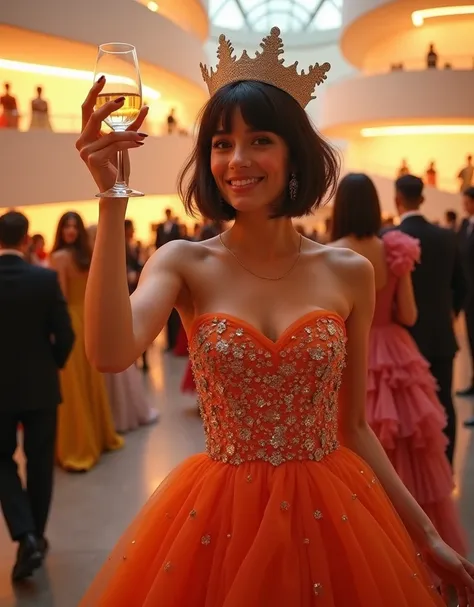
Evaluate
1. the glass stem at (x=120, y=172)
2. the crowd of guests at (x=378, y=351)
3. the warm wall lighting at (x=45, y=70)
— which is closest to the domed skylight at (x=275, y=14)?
the warm wall lighting at (x=45, y=70)

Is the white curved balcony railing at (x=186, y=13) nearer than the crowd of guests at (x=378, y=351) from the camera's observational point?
No

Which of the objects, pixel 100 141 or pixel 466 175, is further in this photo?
pixel 466 175

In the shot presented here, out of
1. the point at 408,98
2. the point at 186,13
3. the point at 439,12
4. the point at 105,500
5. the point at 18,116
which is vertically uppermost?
the point at 439,12

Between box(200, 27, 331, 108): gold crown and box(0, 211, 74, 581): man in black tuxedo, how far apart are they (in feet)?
7.24

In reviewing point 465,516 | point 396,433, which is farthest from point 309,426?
point 465,516

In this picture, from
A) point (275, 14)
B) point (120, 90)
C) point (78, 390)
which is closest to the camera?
point (120, 90)

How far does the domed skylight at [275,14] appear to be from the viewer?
30359 millimetres

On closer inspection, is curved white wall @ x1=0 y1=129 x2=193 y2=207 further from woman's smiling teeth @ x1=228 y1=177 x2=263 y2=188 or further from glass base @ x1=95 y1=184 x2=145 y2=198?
glass base @ x1=95 y1=184 x2=145 y2=198

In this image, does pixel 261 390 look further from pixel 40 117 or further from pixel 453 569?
pixel 40 117

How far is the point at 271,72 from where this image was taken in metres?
1.64

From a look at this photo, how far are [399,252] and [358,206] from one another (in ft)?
1.01

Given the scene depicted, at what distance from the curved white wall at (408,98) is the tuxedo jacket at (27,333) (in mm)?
13430

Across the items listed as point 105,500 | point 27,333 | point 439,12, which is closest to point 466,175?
point 439,12

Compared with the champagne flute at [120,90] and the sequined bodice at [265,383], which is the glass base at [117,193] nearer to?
the champagne flute at [120,90]
